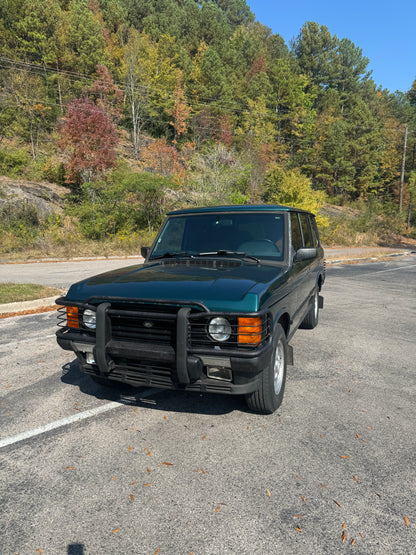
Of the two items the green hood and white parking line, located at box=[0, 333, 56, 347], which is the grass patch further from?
the green hood

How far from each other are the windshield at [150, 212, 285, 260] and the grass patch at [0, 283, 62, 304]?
16.2 feet

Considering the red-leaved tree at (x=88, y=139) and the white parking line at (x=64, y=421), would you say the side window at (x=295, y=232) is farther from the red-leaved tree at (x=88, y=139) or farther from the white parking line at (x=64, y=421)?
the red-leaved tree at (x=88, y=139)

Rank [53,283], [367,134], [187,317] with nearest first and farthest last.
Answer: [187,317] < [53,283] < [367,134]

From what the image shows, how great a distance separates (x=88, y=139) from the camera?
25000mm

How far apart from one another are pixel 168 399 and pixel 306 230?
10.6ft

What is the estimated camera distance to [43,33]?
38781 mm

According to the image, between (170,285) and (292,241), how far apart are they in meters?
1.82

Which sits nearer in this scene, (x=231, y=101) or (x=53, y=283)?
(x=53, y=283)

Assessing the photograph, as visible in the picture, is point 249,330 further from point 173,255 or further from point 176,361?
point 173,255

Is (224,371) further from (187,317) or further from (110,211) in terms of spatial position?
(110,211)

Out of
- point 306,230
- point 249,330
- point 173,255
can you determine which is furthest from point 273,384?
point 306,230

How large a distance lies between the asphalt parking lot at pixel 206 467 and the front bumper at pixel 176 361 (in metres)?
0.47

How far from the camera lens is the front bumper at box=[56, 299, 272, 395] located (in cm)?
278

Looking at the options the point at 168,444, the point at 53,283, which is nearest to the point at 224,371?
the point at 168,444
